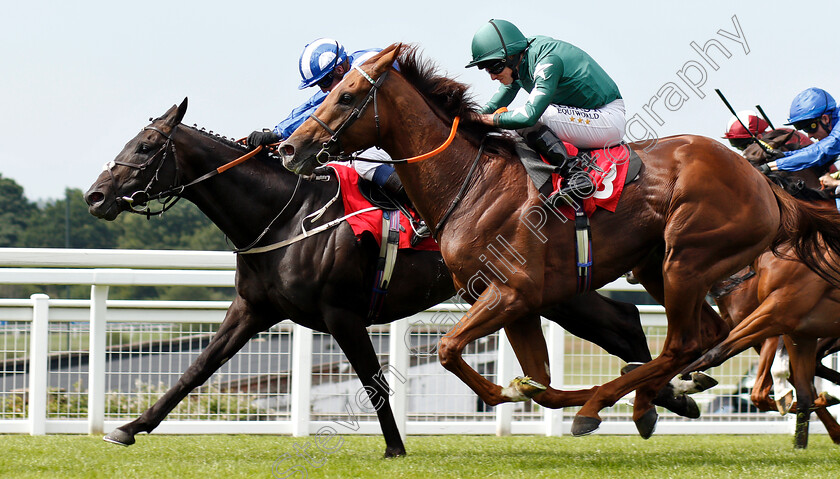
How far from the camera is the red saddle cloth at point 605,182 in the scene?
4.57 meters

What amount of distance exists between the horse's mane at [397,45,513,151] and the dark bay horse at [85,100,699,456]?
0.92 metres

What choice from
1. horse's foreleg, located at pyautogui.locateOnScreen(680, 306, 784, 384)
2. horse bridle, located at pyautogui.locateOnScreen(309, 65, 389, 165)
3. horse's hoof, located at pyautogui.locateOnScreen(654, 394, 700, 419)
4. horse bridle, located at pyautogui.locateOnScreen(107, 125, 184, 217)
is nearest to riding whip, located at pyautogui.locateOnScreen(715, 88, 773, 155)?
horse's foreleg, located at pyautogui.locateOnScreen(680, 306, 784, 384)

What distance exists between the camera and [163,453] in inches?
217

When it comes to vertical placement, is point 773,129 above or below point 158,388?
above

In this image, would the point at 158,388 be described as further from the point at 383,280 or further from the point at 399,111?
the point at 399,111

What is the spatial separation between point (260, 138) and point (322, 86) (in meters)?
0.46

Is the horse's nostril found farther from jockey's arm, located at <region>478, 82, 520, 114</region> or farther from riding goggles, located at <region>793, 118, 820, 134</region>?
riding goggles, located at <region>793, 118, 820, 134</region>

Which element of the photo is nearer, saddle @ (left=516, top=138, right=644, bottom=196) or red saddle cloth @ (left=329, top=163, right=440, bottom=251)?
saddle @ (left=516, top=138, right=644, bottom=196)

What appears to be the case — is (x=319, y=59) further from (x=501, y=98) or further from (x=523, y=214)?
(x=523, y=214)

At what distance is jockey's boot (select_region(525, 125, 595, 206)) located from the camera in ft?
14.9

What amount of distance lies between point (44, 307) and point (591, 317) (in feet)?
11.5

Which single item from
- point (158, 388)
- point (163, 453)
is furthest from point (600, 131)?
point (158, 388)

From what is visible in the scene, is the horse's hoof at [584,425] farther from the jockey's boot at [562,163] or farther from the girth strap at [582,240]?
the jockey's boot at [562,163]

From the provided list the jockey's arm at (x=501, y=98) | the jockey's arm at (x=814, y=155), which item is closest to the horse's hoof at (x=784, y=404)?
the jockey's arm at (x=814, y=155)
